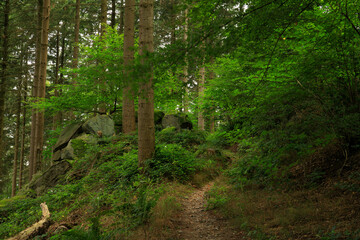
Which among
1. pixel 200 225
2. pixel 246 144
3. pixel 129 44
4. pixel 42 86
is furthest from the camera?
pixel 42 86

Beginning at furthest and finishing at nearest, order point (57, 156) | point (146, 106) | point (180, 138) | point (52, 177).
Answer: point (57, 156) → point (180, 138) → point (52, 177) → point (146, 106)

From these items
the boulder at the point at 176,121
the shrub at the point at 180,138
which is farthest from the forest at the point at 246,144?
the boulder at the point at 176,121

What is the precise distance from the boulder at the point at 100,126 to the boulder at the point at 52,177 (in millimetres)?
2067

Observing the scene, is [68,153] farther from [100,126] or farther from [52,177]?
[100,126]

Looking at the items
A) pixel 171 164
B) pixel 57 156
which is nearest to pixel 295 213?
pixel 171 164

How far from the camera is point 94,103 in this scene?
12820mm

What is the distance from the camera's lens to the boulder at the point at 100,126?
12.2 meters

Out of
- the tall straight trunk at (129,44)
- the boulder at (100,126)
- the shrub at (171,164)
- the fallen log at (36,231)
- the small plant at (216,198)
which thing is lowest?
the fallen log at (36,231)

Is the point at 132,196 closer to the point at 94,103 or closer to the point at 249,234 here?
the point at 249,234

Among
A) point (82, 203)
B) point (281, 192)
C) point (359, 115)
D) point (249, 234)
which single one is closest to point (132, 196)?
point (82, 203)

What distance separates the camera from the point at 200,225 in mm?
5320

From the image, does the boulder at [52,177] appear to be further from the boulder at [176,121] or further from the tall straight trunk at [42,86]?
the boulder at [176,121]

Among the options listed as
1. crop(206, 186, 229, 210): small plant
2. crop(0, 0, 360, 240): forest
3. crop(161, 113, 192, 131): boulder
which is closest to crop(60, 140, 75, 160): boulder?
crop(0, 0, 360, 240): forest

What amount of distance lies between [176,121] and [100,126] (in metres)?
4.06
